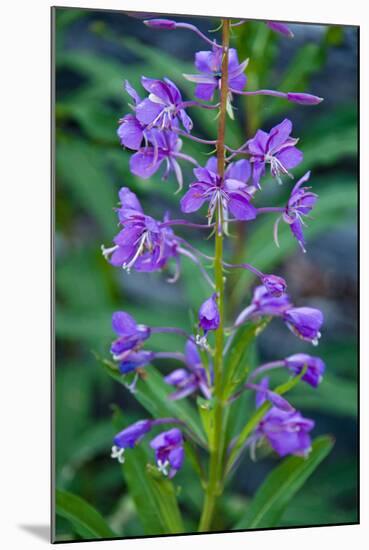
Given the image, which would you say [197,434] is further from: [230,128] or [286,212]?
[230,128]

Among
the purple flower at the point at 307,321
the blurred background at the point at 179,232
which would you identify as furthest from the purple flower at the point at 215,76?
the purple flower at the point at 307,321

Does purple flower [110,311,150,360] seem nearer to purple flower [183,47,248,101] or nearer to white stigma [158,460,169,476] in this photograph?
white stigma [158,460,169,476]

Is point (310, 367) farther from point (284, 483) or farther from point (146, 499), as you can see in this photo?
point (146, 499)

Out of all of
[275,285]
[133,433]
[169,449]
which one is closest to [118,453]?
[133,433]

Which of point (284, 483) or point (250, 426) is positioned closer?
point (250, 426)

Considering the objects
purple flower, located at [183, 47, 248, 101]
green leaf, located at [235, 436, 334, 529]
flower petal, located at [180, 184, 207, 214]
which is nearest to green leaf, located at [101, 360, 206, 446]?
green leaf, located at [235, 436, 334, 529]
